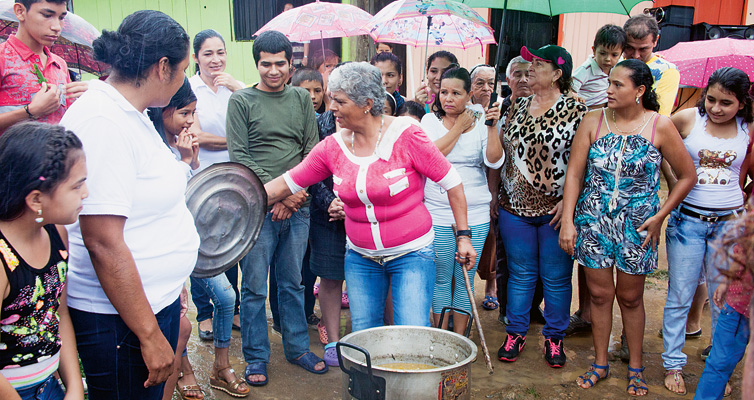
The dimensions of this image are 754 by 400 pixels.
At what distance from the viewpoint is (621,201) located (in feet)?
11.5

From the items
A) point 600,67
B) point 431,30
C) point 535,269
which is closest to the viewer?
point 535,269

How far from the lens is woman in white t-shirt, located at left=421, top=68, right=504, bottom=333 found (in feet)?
12.7

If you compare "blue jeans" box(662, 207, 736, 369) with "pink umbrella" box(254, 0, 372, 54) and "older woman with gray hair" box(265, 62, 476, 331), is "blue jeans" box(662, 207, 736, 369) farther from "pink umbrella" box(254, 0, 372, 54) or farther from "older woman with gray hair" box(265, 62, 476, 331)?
"pink umbrella" box(254, 0, 372, 54)

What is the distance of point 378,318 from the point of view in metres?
3.09

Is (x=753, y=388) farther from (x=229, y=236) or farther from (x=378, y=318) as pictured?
(x=229, y=236)

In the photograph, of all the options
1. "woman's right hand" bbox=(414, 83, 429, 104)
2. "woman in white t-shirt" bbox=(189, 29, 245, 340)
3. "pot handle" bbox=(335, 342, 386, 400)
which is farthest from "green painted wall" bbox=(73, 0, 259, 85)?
"pot handle" bbox=(335, 342, 386, 400)

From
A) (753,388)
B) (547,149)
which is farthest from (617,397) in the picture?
(753,388)

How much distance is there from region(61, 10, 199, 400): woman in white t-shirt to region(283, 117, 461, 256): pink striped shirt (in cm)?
Answer: 108

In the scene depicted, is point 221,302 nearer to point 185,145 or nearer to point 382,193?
point 185,145

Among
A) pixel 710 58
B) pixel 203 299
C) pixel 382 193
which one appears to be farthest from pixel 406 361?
pixel 710 58

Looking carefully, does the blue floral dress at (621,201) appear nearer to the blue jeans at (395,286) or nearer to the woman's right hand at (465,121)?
the woman's right hand at (465,121)

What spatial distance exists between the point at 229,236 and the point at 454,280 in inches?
77.0

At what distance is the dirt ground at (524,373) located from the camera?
11.9 ft

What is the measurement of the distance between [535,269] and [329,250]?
1.50 meters
